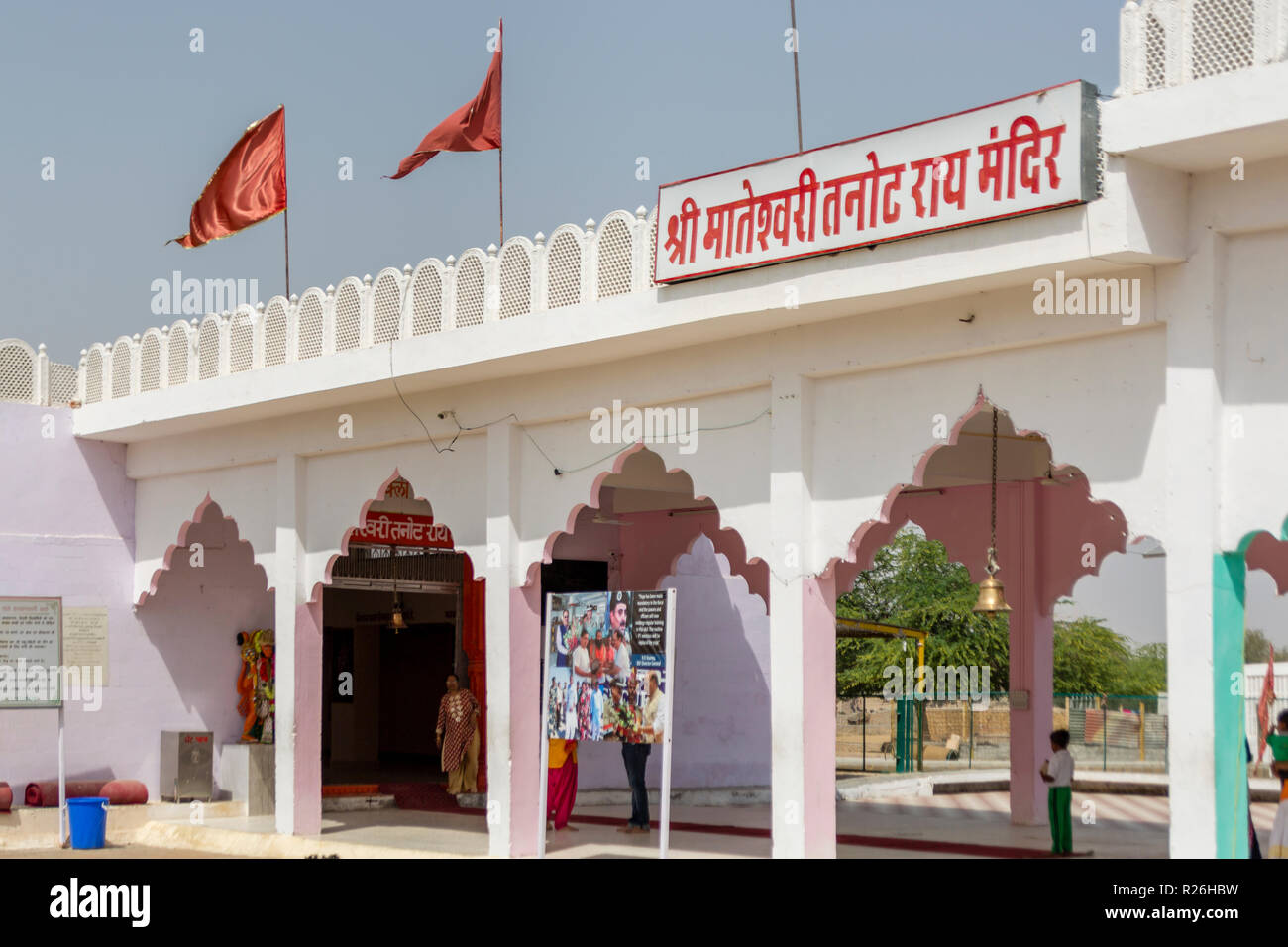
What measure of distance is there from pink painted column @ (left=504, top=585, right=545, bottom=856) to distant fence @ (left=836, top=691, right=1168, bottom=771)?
4.71 metres

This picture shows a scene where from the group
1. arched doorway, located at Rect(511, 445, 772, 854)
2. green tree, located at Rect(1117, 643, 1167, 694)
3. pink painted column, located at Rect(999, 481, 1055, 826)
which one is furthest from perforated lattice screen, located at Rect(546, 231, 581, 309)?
green tree, located at Rect(1117, 643, 1167, 694)

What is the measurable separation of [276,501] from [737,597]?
5631 millimetres

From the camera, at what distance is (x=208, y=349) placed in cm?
1366

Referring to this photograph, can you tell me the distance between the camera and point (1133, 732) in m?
21.9

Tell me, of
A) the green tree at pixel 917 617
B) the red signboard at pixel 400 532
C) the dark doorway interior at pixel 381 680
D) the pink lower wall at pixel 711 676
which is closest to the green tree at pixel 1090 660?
the green tree at pixel 917 617

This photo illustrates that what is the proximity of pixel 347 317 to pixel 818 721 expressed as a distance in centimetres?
527

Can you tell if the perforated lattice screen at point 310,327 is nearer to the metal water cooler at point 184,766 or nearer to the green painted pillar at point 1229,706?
the metal water cooler at point 184,766

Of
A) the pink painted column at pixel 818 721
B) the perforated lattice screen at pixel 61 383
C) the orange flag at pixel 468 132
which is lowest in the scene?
the pink painted column at pixel 818 721

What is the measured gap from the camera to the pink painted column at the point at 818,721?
31.4 ft

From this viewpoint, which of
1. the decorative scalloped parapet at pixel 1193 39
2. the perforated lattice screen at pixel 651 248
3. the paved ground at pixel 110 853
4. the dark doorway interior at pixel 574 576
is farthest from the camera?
the dark doorway interior at pixel 574 576

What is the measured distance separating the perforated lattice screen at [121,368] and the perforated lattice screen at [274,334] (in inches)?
87.7
